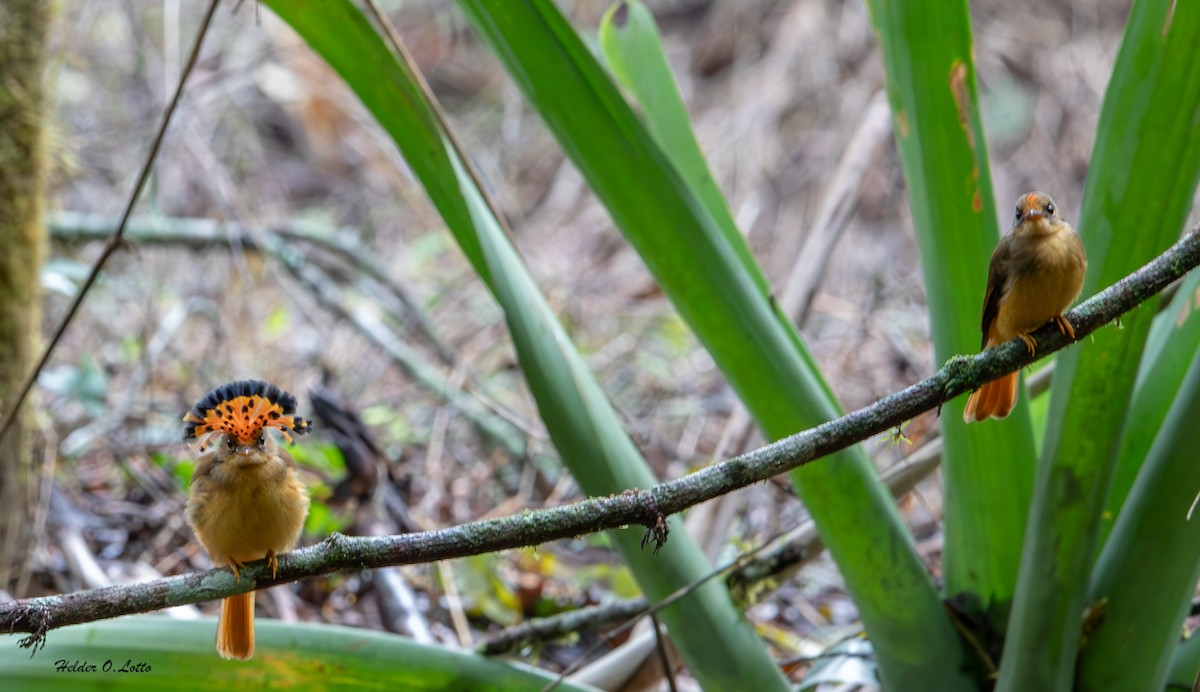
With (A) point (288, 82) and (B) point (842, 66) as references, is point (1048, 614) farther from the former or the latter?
(A) point (288, 82)

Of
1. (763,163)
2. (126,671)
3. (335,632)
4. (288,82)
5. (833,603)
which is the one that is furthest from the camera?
(288,82)

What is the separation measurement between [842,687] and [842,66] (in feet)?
17.3

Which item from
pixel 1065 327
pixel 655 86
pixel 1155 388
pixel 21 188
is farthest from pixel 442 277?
pixel 1065 327

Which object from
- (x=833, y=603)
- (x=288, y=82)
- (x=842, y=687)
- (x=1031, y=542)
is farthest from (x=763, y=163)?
(x=1031, y=542)

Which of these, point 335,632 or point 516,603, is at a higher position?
point 516,603

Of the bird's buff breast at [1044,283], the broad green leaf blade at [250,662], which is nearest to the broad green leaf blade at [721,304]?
the bird's buff breast at [1044,283]

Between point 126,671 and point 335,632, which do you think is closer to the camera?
point 126,671

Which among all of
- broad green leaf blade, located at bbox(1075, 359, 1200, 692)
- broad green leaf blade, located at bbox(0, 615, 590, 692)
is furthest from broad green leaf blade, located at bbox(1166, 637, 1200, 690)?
broad green leaf blade, located at bbox(0, 615, 590, 692)

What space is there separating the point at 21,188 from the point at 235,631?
6.03ft

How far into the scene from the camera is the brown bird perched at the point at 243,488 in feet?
5.12

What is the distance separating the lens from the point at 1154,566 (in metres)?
1.54

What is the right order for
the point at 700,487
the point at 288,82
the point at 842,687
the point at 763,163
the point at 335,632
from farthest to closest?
the point at 288,82
the point at 763,163
the point at 842,687
the point at 335,632
the point at 700,487

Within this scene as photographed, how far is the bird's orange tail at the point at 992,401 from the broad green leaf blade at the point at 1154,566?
0.66 ft

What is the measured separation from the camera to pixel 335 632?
1.60 meters
